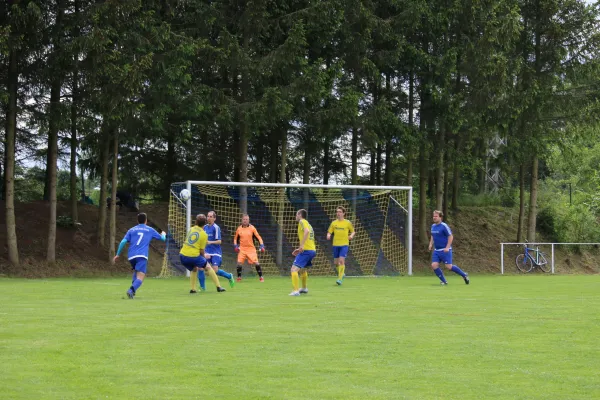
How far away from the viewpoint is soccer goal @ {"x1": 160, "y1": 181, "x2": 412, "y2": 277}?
1217 inches

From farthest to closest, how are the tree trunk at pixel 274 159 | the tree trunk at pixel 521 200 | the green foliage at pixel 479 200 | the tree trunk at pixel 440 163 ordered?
the green foliage at pixel 479 200 → the tree trunk at pixel 521 200 → the tree trunk at pixel 440 163 → the tree trunk at pixel 274 159

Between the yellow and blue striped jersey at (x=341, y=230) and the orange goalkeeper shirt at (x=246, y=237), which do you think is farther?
the orange goalkeeper shirt at (x=246, y=237)

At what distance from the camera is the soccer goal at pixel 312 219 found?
30906 millimetres

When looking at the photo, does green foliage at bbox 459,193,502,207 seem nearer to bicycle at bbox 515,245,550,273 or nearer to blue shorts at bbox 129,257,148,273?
bicycle at bbox 515,245,550,273

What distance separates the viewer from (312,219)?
33812 mm

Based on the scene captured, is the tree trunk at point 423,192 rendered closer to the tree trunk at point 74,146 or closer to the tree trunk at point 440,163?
the tree trunk at point 440,163

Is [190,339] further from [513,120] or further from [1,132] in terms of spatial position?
[513,120]

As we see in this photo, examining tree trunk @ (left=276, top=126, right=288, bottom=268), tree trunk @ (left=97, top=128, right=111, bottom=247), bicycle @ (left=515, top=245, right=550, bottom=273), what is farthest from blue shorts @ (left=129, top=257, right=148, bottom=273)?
bicycle @ (left=515, top=245, right=550, bottom=273)

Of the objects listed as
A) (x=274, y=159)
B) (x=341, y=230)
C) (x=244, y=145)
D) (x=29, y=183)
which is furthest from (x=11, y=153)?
(x=274, y=159)

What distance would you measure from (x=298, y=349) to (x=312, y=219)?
966 inches

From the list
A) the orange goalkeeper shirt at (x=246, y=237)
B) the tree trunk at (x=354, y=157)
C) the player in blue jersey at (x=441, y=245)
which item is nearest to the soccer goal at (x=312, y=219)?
the tree trunk at (x=354, y=157)

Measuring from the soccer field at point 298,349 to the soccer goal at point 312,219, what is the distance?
580 inches

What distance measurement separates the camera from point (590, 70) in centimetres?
3541

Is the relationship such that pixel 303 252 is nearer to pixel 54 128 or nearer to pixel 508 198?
pixel 54 128
